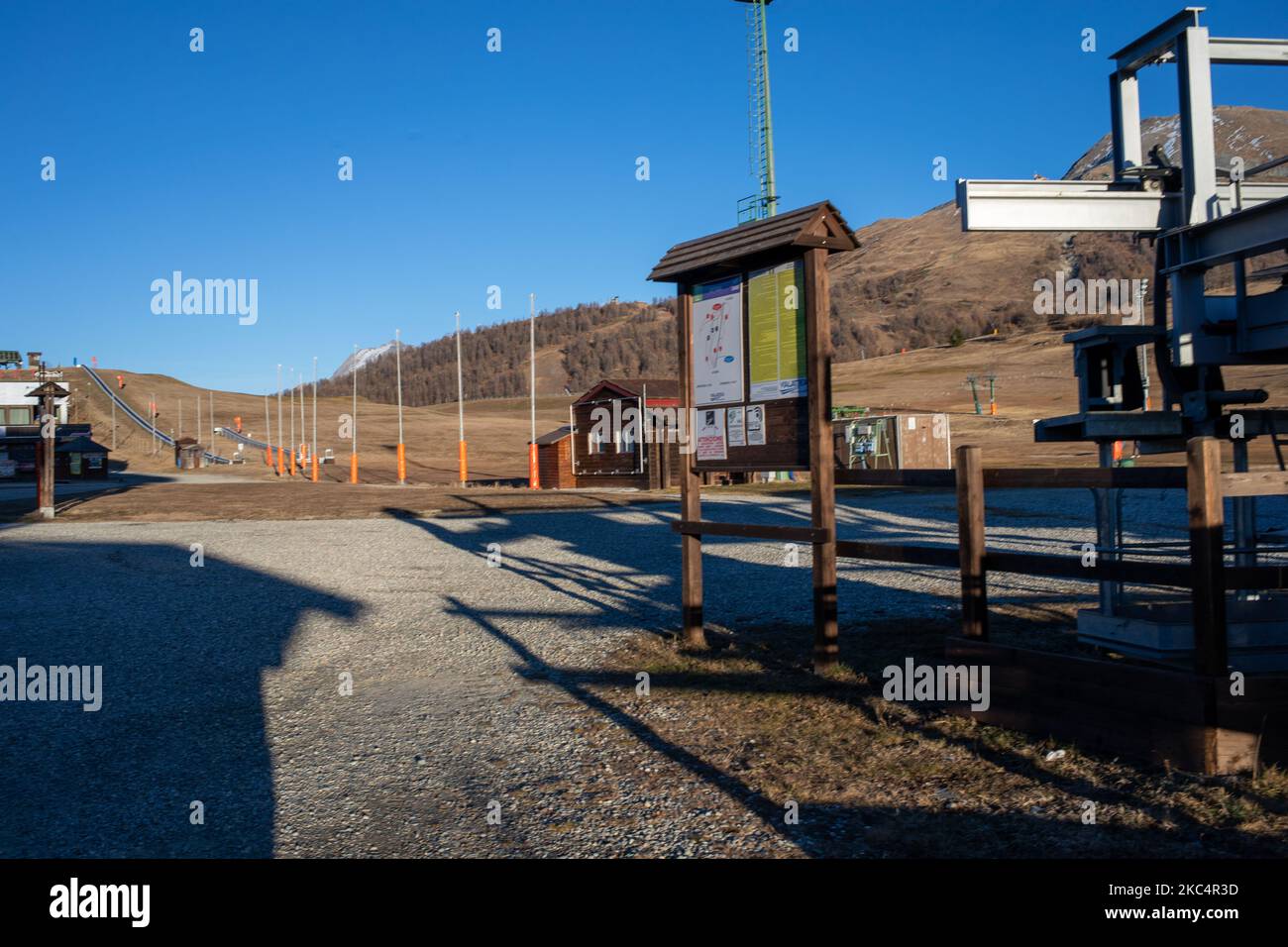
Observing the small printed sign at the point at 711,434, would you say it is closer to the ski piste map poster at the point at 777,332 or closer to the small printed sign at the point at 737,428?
the small printed sign at the point at 737,428

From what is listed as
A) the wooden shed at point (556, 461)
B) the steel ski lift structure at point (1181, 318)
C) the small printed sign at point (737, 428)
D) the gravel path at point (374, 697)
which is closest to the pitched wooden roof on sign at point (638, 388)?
the wooden shed at point (556, 461)

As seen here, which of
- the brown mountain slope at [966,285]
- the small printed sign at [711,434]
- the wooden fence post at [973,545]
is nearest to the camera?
the wooden fence post at [973,545]

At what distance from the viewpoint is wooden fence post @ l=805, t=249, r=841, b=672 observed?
25.0 ft

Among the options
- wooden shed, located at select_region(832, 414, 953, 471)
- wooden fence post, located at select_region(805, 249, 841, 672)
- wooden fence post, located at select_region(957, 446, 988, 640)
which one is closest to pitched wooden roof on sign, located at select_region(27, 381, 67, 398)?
wooden fence post, located at select_region(805, 249, 841, 672)

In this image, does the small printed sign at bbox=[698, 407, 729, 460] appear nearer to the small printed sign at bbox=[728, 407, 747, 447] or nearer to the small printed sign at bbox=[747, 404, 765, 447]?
the small printed sign at bbox=[728, 407, 747, 447]

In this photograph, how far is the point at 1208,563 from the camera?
4.94 metres

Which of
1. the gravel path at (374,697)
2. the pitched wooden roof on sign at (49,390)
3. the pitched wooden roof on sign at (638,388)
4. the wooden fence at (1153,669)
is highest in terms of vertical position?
the pitched wooden roof on sign at (638,388)

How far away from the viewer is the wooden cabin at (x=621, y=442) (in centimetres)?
3778

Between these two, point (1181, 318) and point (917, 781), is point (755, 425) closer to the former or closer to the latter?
point (1181, 318)

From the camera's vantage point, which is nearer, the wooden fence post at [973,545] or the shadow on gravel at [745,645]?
the shadow on gravel at [745,645]

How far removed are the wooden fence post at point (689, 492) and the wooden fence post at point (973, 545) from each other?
299 cm

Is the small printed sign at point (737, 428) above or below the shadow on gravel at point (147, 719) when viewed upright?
above
